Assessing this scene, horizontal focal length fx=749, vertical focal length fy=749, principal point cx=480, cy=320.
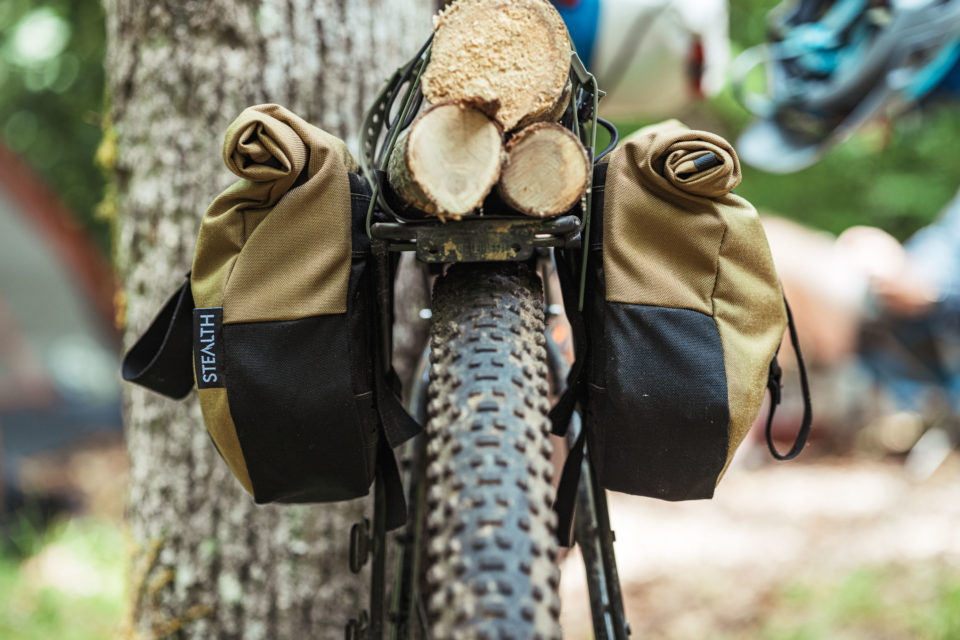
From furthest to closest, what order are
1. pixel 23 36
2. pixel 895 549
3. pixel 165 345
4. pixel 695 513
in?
pixel 23 36 → pixel 695 513 → pixel 895 549 → pixel 165 345

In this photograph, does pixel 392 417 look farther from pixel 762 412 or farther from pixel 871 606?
pixel 762 412

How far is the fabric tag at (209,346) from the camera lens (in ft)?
3.83

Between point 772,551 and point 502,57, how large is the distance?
11.4 ft

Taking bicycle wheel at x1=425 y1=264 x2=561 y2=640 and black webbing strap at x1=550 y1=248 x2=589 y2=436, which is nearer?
bicycle wheel at x1=425 y1=264 x2=561 y2=640

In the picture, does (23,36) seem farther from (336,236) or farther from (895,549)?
(895,549)

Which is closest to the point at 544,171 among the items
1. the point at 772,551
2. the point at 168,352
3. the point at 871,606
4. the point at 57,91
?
the point at 168,352

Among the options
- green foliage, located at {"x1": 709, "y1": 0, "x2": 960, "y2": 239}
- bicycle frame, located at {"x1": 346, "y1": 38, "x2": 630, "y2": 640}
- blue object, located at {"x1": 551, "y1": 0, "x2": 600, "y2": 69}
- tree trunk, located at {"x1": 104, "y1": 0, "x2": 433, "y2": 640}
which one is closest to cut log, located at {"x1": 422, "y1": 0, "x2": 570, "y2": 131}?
bicycle frame, located at {"x1": 346, "y1": 38, "x2": 630, "y2": 640}

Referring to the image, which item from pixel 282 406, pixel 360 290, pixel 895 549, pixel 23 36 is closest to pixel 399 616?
pixel 282 406

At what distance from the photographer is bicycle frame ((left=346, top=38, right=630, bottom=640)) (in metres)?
1.06

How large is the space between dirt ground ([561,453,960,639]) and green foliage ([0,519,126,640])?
1.86 m

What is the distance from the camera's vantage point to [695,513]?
4438 mm

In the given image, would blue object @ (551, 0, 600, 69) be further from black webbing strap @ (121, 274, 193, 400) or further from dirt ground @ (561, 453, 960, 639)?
dirt ground @ (561, 453, 960, 639)

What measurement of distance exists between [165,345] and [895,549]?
3.66 m

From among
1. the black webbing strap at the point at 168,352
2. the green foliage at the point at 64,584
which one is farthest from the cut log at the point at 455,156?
the green foliage at the point at 64,584
